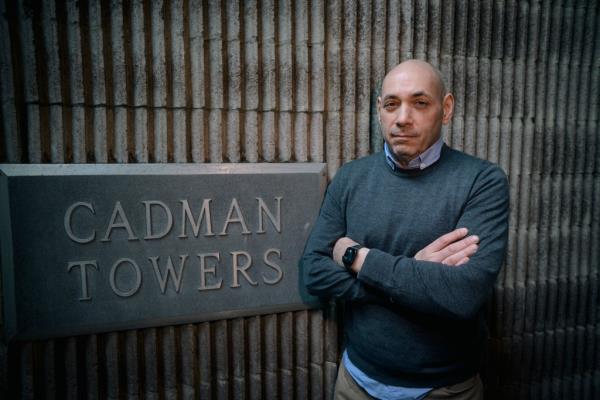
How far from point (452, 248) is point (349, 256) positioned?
0.45m

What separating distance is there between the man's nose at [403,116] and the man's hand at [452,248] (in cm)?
54

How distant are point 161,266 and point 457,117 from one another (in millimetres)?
2063

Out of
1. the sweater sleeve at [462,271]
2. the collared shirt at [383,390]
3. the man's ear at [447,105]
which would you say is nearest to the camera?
the sweater sleeve at [462,271]

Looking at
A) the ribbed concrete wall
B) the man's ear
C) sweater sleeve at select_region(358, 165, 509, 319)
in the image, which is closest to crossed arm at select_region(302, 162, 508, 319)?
sweater sleeve at select_region(358, 165, 509, 319)

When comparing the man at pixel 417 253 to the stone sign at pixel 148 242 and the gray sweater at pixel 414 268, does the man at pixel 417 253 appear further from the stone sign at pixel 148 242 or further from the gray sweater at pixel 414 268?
the stone sign at pixel 148 242

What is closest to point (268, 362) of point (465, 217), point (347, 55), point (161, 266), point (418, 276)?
point (161, 266)

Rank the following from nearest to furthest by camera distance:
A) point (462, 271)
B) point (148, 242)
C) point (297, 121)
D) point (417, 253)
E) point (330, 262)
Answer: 1. point (462, 271)
2. point (417, 253)
3. point (330, 262)
4. point (148, 242)
5. point (297, 121)

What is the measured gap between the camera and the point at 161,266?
1.97 m

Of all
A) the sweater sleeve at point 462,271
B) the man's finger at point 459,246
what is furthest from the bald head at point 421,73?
the man's finger at point 459,246

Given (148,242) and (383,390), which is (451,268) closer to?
(383,390)

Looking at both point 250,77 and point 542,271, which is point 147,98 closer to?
point 250,77

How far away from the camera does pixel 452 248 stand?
5.10 feet

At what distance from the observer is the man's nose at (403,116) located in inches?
66.8

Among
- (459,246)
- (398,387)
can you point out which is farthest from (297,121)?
(398,387)
